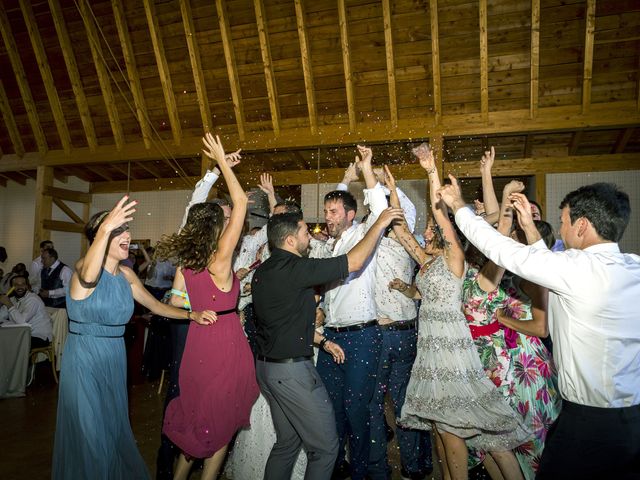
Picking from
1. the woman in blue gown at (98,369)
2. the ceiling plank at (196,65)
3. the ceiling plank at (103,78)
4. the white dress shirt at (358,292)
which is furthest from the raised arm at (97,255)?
the ceiling plank at (103,78)

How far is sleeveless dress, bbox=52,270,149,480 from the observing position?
6.69ft

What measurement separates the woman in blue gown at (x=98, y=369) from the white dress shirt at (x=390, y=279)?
1.19 meters

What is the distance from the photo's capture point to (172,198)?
10.0 metres

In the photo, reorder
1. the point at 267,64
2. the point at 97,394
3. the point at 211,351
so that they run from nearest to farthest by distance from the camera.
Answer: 1. the point at 97,394
2. the point at 211,351
3. the point at 267,64

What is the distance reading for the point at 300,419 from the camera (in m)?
2.12

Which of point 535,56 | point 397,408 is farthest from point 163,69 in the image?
point 397,408

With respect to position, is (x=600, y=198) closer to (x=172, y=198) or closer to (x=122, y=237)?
(x=122, y=237)

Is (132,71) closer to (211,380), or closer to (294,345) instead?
(211,380)

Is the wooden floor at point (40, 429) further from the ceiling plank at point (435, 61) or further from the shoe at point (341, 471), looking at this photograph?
the ceiling plank at point (435, 61)

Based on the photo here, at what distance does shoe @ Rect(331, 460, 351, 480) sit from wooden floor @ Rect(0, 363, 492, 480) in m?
0.32

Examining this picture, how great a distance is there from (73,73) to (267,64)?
3.41 meters

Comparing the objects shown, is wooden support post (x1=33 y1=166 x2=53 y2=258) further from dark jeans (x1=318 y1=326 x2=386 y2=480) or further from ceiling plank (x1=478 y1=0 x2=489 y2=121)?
dark jeans (x1=318 y1=326 x2=386 y2=480)

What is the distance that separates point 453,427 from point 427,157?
1.31 meters

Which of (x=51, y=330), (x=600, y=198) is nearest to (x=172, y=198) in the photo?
(x=51, y=330)
